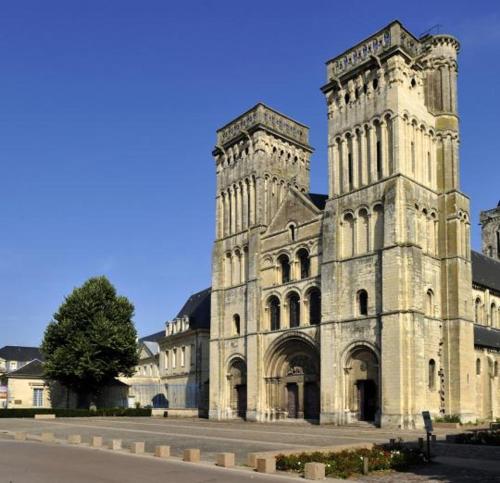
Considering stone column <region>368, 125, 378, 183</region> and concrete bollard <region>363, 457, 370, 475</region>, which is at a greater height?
stone column <region>368, 125, 378, 183</region>

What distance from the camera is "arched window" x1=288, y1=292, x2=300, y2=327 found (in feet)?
144

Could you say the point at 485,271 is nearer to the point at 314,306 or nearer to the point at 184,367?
the point at 314,306

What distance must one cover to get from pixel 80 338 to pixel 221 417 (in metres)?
13.9

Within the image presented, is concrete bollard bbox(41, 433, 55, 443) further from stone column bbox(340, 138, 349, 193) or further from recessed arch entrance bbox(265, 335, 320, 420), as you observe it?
stone column bbox(340, 138, 349, 193)

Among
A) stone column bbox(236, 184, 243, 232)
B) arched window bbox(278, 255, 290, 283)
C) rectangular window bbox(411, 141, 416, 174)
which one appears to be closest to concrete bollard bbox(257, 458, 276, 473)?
rectangular window bbox(411, 141, 416, 174)

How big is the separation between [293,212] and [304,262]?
12.0ft

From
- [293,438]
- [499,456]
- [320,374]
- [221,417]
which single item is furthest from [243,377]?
[499,456]

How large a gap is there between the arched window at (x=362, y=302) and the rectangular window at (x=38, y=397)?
37.8 m

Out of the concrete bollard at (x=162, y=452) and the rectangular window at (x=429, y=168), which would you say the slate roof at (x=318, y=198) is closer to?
the rectangular window at (x=429, y=168)

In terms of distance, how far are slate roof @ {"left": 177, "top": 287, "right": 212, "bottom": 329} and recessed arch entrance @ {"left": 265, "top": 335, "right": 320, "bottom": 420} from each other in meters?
16.8

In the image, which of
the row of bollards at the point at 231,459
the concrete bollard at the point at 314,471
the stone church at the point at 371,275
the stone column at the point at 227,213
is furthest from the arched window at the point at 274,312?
the concrete bollard at the point at 314,471

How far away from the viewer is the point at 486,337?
4272 cm

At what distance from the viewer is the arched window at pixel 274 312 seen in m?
45.4

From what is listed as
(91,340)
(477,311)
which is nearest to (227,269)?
(91,340)
